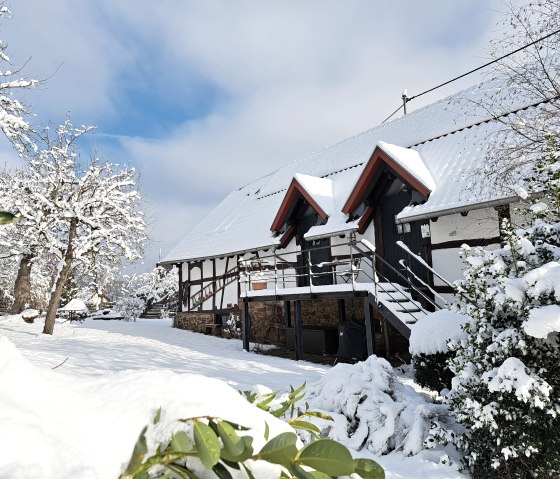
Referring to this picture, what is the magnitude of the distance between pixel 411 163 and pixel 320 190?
4.06 m

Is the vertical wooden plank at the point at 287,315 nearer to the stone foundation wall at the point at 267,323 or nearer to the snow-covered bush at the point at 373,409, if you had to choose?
the stone foundation wall at the point at 267,323

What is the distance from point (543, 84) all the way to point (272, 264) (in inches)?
451

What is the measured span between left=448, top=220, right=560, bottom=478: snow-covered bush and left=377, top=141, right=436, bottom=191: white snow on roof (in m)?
6.24

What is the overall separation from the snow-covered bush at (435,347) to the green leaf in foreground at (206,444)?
6.10 meters

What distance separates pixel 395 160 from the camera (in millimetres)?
11281

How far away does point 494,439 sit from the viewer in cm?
430

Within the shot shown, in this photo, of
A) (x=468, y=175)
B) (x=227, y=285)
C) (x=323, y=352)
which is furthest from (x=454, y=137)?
(x=227, y=285)

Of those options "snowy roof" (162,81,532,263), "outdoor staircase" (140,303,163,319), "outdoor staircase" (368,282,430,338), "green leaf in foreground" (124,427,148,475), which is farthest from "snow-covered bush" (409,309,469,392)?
"outdoor staircase" (140,303,163,319)

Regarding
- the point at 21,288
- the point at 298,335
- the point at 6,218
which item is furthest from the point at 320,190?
the point at 21,288

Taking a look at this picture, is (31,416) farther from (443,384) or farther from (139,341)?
(139,341)

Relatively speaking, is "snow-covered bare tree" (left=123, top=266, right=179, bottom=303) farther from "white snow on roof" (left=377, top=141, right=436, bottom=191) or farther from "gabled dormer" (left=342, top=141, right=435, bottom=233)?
"white snow on roof" (left=377, top=141, right=436, bottom=191)

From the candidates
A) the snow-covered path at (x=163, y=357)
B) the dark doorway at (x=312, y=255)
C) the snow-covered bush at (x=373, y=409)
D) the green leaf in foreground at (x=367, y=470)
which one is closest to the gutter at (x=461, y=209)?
the dark doorway at (x=312, y=255)

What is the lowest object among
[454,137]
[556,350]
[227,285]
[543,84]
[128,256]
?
[556,350]

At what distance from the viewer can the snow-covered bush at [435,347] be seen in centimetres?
624
